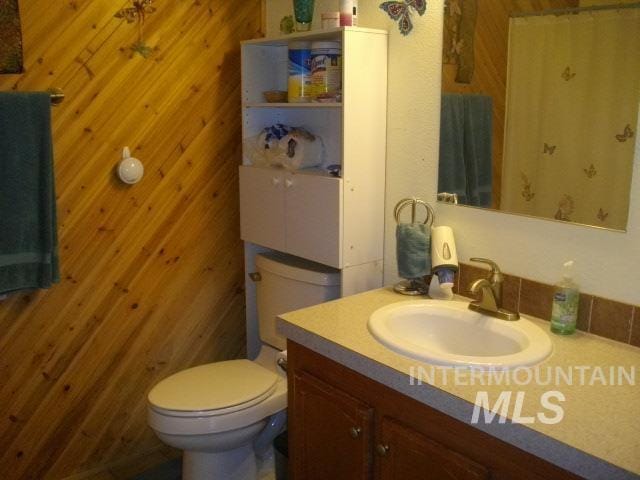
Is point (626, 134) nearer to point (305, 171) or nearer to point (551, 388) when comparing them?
point (551, 388)

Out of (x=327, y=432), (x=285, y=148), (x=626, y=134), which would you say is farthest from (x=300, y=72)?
(x=327, y=432)

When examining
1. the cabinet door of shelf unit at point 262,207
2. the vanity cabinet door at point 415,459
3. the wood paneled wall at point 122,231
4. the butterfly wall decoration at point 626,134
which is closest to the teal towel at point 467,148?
the butterfly wall decoration at point 626,134

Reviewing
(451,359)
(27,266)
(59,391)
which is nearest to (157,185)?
(27,266)

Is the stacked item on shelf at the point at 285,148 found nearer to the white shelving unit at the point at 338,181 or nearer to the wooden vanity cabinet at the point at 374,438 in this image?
the white shelving unit at the point at 338,181

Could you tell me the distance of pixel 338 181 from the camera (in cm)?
194

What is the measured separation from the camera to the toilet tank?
2094 millimetres

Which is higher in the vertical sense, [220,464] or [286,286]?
[286,286]

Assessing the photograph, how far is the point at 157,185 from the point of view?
232 centimetres

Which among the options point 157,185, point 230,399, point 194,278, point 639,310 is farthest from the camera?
point 194,278

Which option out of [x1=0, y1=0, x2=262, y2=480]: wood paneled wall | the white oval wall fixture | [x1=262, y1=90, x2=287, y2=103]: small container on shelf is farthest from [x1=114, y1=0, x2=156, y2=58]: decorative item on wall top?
[x1=262, y1=90, x2=287, y2=103]: small container on shelf

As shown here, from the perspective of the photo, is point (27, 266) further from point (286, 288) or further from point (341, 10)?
point (341, 10)

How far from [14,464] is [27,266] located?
2.44 feet

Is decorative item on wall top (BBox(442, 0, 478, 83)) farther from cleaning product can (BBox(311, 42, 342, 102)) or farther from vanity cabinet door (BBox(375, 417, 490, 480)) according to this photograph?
vanity cabinet door (BBox(375, 417, 490, 480))

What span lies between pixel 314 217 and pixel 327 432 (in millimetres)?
729
